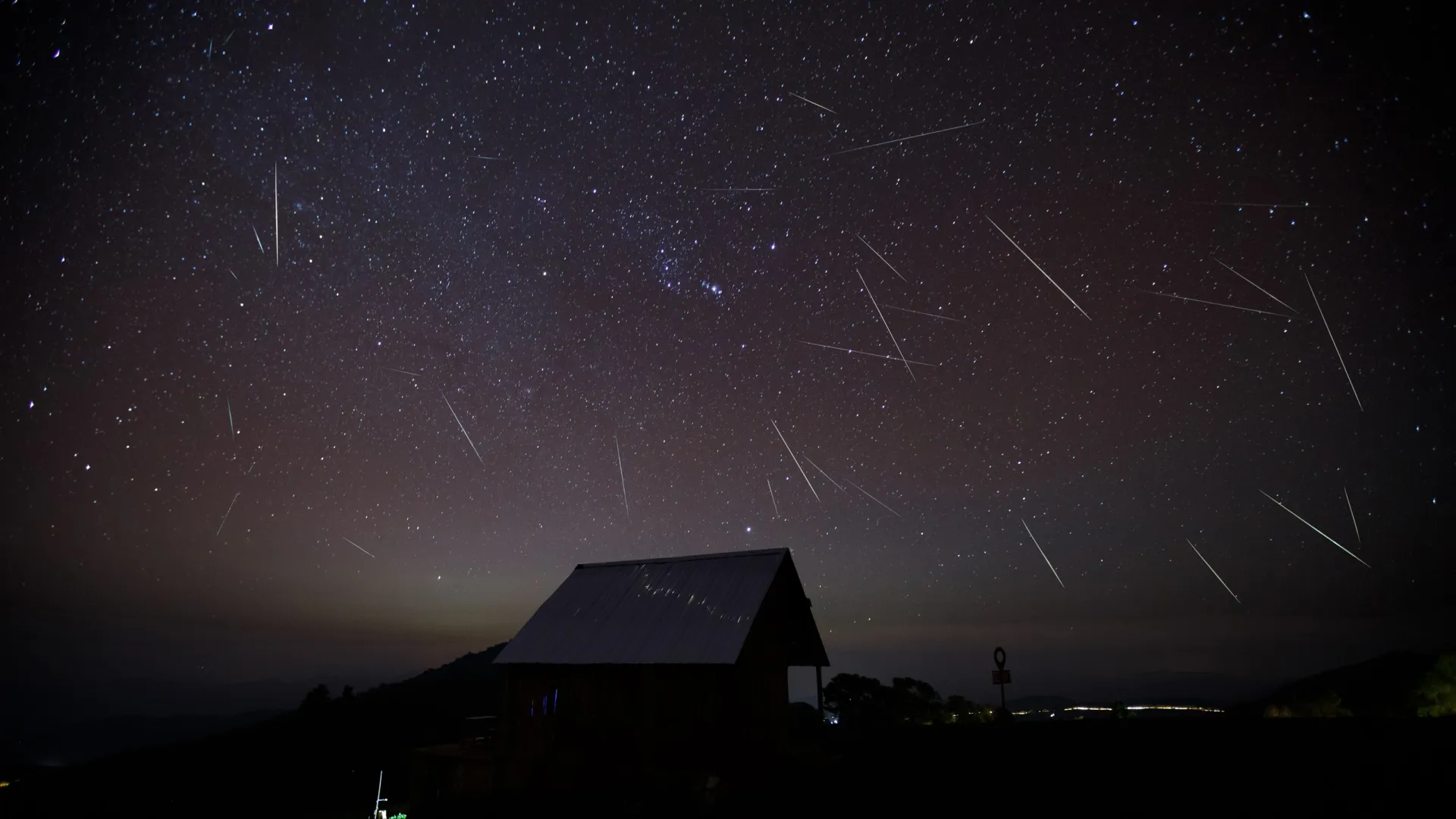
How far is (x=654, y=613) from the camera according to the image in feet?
58.0

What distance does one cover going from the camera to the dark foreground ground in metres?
7.93

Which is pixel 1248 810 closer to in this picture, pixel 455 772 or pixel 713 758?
pixel 713 758

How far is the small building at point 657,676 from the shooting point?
15.4 metres

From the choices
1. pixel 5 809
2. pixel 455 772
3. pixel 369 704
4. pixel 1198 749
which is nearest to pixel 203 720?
pixel 369 704

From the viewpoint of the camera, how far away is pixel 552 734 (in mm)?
16656

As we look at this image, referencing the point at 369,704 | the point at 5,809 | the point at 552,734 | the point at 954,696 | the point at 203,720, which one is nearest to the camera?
the point at 552,734

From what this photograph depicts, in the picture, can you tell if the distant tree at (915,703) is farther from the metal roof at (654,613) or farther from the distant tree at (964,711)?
the metal roof at (654,613)

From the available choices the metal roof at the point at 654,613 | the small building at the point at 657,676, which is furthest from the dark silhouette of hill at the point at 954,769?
the metal roof at the point at 654,613

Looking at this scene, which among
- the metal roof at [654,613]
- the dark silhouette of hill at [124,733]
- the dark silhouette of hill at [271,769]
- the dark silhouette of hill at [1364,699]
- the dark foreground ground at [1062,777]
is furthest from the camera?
the dark silhouette of hill at [124,733]

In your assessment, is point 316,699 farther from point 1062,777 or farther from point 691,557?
point 1062,777

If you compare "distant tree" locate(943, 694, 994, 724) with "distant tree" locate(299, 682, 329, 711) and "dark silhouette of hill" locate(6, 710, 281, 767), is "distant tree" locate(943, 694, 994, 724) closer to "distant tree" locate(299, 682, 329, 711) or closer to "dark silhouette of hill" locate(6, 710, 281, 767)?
"distant tree" locate(299, 682, 329, 711)

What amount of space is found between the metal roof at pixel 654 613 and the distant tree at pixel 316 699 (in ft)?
83.5

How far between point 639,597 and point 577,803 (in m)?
5.34

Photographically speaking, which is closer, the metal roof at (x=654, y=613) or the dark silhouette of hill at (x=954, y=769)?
the dark silhouette of hill at (x=954, y=769)
